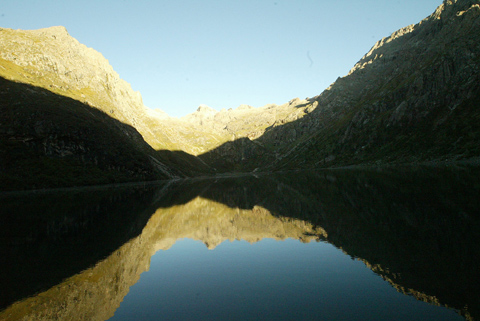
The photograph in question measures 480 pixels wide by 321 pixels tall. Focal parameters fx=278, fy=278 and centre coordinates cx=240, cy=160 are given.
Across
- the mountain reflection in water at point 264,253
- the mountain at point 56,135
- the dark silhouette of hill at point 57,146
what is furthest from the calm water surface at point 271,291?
the mountain at point 56,135

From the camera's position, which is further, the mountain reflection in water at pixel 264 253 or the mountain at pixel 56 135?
the mountain at pixel 56 135

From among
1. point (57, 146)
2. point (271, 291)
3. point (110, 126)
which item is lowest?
point (271, 291)

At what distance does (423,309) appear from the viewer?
11133mm

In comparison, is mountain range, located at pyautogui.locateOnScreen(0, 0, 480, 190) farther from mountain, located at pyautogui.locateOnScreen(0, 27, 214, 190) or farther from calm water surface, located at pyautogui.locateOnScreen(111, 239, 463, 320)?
calm water surface, located at pyautogui.locateOnScreen(111, 239, 463, 320)

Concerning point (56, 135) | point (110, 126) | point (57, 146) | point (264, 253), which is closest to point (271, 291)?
point (264, 253)

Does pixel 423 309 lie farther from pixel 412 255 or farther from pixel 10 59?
pixel 10 59

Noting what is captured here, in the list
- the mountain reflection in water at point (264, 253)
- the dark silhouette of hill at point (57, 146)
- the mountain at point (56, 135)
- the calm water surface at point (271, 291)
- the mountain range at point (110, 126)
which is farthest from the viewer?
the mountain range at point (110, 126)

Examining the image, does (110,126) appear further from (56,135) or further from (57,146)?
(57,146)

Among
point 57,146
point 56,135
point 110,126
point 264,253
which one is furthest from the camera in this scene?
point 110,126

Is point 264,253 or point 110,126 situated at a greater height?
point 110,126

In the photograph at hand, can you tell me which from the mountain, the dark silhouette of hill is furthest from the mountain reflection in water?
the mountain

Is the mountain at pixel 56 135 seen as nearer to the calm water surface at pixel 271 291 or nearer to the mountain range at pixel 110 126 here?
the mountain range at pixel 110 126

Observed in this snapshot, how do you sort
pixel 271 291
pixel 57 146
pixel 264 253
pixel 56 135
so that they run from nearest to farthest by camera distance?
pixel 271 291 < pixel 264 253 < pixel 57 146 < pixel 56 135

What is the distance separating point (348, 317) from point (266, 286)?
16.3 ft
